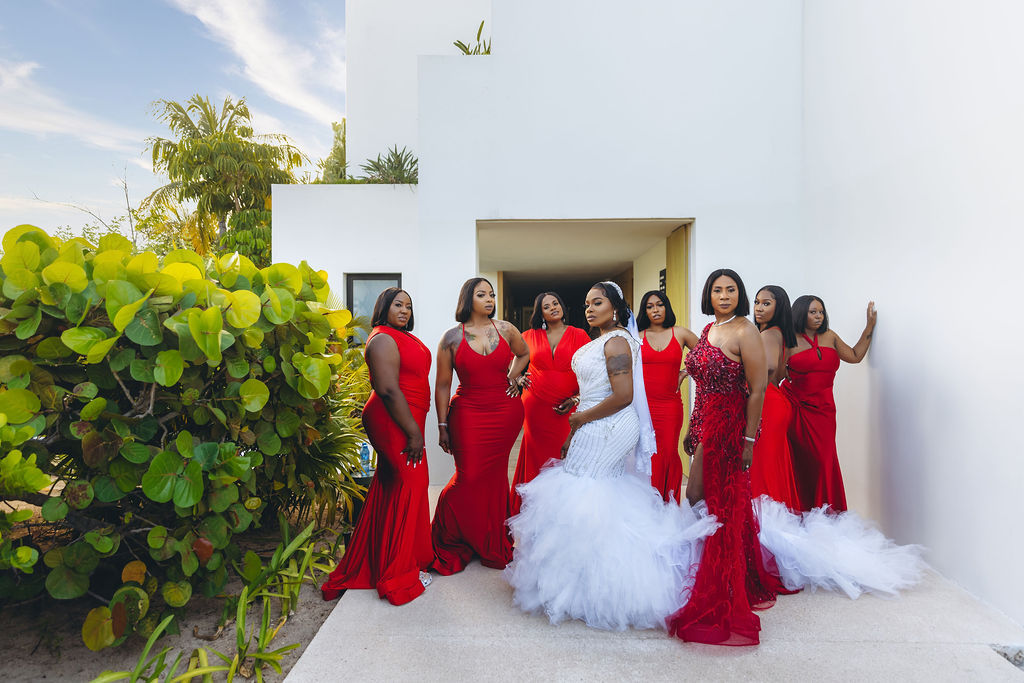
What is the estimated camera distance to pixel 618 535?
3162 mm

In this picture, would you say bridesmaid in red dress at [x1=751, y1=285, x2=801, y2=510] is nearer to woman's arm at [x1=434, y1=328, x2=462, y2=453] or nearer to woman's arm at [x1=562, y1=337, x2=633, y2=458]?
woman's arm at [x1=562, y1=337, x2=633, y2=458]

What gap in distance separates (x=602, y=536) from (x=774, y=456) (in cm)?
177

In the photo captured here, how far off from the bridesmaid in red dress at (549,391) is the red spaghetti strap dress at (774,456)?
55.5 inches

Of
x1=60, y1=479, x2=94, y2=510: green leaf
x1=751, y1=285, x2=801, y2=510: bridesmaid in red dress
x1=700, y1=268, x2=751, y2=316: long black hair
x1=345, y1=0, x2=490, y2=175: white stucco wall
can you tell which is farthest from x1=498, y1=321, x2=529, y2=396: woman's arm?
x1=345, y1=0, x2=490, y2=175: white stucco wall

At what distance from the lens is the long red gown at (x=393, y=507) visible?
3.74 m

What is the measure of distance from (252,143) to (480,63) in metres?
16.4

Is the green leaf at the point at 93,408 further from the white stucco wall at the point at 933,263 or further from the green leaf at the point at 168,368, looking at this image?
the white stucco wall at the point at 933,263

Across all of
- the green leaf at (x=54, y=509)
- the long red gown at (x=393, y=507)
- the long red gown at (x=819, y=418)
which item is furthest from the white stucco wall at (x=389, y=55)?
the green leaf at (x=54, y=509)

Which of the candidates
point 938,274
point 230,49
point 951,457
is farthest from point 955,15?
point 230,49

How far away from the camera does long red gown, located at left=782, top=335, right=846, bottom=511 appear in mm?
4555

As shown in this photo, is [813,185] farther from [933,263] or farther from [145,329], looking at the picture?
[145,329]

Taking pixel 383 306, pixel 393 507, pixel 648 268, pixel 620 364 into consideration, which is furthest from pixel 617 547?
pixel 648 268

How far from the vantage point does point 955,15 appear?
3.81 metres

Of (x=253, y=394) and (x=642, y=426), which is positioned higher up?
(x=253, y=394)
